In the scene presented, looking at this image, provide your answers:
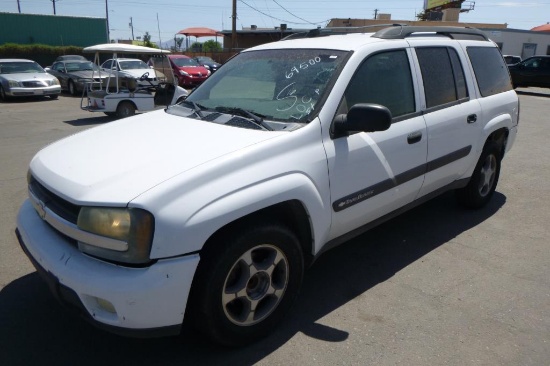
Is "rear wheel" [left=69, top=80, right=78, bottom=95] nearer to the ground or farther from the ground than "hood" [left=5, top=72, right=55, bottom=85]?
nearer to the ground

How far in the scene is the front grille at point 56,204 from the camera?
2.44 m

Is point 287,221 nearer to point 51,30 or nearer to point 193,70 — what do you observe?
point 193,70

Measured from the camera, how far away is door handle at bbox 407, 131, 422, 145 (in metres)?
3.52

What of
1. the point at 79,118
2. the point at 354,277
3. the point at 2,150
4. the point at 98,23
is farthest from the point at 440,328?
the point at 98,23

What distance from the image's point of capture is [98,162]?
106 inches

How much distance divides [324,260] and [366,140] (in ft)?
4.08

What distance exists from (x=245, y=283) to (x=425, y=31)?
285cm

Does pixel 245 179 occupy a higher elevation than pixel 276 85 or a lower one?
lower

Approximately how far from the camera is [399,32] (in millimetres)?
3785

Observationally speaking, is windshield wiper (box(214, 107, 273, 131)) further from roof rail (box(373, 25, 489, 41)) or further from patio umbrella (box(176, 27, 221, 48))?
patio umbrella (box(176, 27, 221, 48))

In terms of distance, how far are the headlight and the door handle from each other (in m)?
2.16

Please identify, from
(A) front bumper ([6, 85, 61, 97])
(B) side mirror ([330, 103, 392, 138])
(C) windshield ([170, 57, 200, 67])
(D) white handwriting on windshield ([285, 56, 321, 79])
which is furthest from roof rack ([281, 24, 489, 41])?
(C) windshield ([170, 57, 200, 67])

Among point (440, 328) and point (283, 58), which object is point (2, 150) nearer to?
point (283, 58)

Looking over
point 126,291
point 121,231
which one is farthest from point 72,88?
point 126,291
